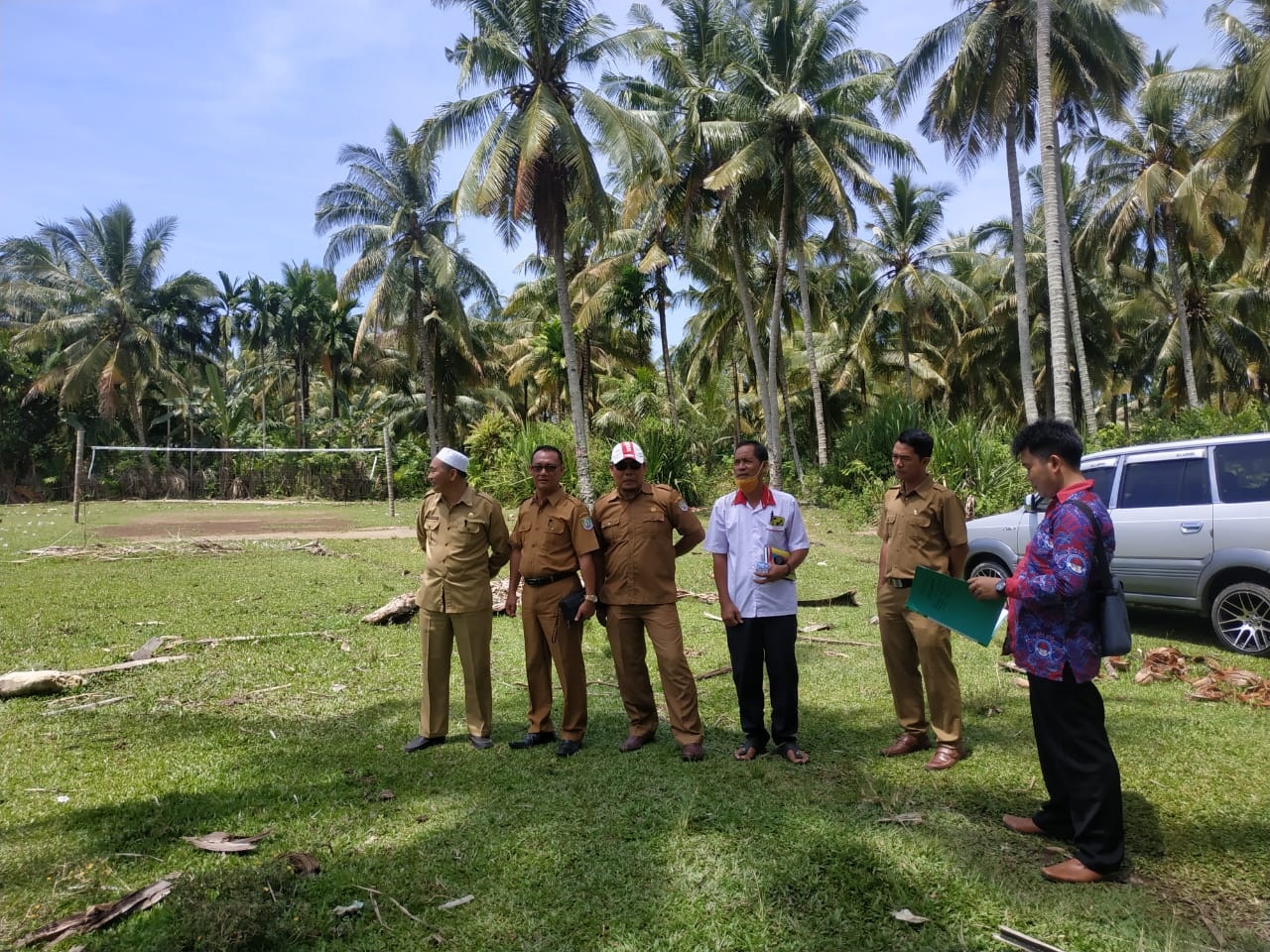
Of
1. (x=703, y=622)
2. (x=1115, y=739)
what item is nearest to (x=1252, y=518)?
(x=1115, y=739)

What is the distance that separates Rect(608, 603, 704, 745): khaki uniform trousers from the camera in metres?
4.54

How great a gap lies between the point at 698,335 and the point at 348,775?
29.3 m

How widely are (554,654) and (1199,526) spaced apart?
5.68 meters

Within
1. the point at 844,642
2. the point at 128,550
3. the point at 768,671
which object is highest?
the point at 128,550

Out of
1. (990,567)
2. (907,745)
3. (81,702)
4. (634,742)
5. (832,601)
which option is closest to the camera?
(907,745)

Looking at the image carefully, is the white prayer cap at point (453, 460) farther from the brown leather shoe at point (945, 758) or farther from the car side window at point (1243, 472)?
the car side window at point (1243, 472)

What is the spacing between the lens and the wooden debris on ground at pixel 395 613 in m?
8.60

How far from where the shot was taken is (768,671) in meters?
4.39

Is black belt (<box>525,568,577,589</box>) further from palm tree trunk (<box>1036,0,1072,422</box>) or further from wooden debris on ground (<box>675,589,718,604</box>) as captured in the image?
palm tree trunk (<box>1036,0,1072,422</box>)

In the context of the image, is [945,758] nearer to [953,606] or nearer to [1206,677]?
[953,606]

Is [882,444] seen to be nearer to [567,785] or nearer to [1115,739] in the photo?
[1115,739]

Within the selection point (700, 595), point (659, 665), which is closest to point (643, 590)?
point (659, 665)

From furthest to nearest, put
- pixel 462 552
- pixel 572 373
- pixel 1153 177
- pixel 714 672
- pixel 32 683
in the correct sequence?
1. pixel 1153 177
2. pixel 572 373
3. pixel 714 672
4. pixel 32 683
5. pixel 462 552

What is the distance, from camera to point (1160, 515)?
7.20 m
